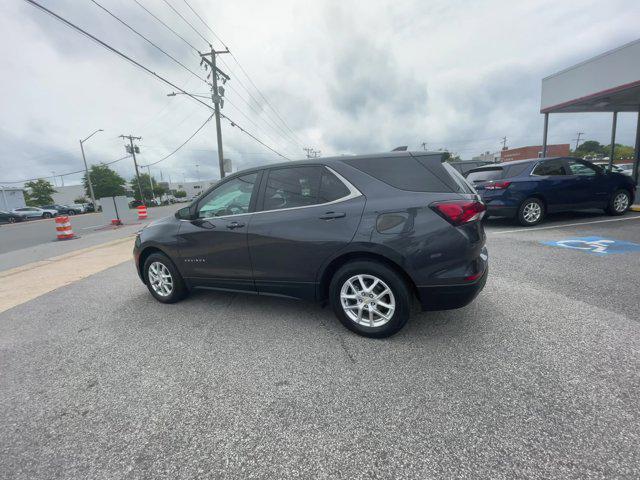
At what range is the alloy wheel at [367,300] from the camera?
2852 millimetres

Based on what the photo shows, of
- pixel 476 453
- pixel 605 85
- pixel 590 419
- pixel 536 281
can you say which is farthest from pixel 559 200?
pixel 476 453

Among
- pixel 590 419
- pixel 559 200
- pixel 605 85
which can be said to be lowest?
pixel 590 419

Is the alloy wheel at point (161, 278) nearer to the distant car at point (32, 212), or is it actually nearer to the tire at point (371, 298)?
the tire at point (371, 298)

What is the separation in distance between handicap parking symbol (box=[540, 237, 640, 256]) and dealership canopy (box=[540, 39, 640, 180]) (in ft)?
23.2

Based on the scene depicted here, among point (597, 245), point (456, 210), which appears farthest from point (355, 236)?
point (597, 245)

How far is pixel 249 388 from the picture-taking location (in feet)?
7.89

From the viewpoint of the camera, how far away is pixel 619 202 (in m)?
8.35

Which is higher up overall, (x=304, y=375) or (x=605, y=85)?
(x=605, y=85)

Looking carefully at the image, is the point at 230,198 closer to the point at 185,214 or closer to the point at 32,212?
the point at 185,214

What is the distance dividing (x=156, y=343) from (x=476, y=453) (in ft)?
9.45

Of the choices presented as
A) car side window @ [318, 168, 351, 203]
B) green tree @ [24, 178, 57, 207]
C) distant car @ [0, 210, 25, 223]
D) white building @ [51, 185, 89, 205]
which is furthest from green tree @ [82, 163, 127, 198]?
car side window @ [318, 168, 351, 203]

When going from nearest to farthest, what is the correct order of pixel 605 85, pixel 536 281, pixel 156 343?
pixel 156 343
pixel 536 281
pixel 605 85

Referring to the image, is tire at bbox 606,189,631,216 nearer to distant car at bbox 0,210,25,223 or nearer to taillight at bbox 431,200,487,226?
taillight at bbox 431,200,487,226

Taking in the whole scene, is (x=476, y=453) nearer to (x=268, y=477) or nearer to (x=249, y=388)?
(x=268, y=477)
